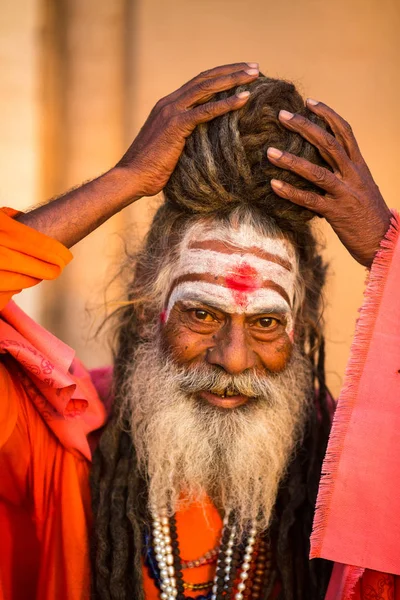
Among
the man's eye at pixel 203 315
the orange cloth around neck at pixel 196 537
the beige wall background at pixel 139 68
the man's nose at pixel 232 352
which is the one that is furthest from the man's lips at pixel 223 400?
the beige wall background at pixel 139 68

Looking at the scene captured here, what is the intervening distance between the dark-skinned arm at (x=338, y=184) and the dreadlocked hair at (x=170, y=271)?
0.15ft

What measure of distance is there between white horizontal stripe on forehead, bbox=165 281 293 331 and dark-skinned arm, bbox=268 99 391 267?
34 cm

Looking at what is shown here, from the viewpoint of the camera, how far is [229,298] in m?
2.86

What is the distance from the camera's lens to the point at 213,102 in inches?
103

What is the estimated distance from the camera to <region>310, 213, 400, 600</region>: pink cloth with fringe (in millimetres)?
2547

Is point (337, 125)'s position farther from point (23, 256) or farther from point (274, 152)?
point (23, 256)

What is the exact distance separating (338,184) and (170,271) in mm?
720

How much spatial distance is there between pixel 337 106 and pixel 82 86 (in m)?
1.40

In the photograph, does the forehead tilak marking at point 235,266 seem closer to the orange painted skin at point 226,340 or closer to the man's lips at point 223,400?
the orange painted skin at point 226,340

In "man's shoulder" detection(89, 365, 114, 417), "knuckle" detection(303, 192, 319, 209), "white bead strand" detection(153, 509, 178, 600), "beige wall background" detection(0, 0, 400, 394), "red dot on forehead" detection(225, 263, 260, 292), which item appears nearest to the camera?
"knuckle" detection(303, 192, 319, 209)

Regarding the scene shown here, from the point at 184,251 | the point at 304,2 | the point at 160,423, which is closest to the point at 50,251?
the point at 184,251

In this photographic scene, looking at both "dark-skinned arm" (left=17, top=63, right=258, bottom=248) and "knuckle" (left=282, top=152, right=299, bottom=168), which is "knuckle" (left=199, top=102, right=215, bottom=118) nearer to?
"dark-skinned arm" (left=17, top=63, right=258, bottom=248)

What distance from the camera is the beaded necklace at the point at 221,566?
9.11 feet

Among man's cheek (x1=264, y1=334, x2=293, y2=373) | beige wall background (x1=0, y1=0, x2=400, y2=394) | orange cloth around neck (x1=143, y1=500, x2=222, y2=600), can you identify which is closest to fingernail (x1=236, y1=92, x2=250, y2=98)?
man's cheek (x1=264, y1=334, x2=293, y2=373)
